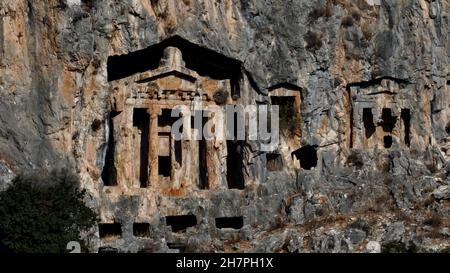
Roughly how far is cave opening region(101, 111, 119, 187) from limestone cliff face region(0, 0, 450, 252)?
212 millimetres

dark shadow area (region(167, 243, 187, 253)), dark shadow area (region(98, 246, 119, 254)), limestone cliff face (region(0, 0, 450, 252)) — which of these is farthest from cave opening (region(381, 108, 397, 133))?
dark shadow area (region(98, 246, 119, 254))

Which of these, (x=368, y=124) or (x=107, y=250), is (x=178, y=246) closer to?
(x=107, y=250)

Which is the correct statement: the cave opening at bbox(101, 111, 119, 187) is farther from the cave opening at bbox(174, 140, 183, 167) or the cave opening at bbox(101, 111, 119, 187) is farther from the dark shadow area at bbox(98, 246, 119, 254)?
the dark shadow area at bbox(98, 246, 119, 254)

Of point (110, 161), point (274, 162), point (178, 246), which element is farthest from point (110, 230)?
point (274, 162)

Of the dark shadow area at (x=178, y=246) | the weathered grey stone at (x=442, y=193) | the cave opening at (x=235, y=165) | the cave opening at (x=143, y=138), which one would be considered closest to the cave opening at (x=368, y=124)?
the weathered grey stone at (x=442, y=193)

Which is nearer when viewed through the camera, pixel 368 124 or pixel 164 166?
pixel 164 166

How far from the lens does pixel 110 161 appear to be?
51.9 meters

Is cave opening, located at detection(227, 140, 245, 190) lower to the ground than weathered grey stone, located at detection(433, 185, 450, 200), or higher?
higher

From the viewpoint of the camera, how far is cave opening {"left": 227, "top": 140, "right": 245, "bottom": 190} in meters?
53.5

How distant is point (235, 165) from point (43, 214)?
42.2 ft

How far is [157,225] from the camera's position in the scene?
50250mm

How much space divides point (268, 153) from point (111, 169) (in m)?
6.86

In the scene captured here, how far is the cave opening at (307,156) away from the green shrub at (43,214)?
1192 centimetres

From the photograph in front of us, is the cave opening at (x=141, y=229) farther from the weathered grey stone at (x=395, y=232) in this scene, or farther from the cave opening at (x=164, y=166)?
the weathered grey stone at (x=395, y=232)
